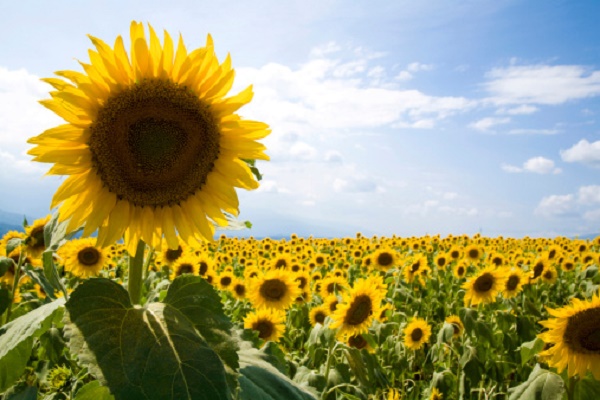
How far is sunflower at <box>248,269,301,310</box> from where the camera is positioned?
7.13 m

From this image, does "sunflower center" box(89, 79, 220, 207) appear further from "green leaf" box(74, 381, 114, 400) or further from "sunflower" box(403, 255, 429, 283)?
"sunflower" box(403, 255, 429, 283)

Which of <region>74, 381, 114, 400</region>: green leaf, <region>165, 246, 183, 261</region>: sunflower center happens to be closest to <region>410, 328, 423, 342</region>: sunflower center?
<region>165, 246, 183, 261</region>: sunflower center

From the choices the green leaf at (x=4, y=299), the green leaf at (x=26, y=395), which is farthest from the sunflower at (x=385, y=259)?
the green leaf at (x=26, y=395)

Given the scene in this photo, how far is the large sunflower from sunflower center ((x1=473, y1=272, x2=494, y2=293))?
638 cm

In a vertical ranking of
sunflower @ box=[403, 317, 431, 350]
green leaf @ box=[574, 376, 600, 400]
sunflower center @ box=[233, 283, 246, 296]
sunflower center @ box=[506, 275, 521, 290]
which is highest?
sunflower center @ box=[506, 275, 521, 290]

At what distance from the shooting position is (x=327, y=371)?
3.98m

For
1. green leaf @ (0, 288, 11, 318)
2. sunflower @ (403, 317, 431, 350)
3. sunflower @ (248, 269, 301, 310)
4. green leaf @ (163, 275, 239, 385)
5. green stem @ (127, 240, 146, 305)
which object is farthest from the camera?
sunflower @ (248, 269, 301, 310)

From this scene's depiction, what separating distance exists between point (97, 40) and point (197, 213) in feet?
2.54

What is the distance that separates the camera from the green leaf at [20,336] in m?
1.72

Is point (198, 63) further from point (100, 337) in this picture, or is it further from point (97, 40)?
point (100, 337)

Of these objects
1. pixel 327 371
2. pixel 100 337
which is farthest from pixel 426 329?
pixel 100 337

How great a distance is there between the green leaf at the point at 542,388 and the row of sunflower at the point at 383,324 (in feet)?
0.92

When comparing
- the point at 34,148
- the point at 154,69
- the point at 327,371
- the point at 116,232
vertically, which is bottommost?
the point at 327,371

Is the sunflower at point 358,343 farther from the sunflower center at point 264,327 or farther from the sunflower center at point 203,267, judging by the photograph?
the sunflower center at point 203,267
